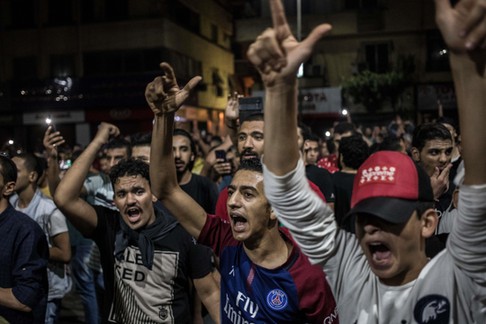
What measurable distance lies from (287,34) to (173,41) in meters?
27.3

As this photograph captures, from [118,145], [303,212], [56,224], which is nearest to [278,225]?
[303,212]

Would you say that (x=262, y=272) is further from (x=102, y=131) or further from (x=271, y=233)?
(x=102, y=131)

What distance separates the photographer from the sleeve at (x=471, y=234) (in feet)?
5.89

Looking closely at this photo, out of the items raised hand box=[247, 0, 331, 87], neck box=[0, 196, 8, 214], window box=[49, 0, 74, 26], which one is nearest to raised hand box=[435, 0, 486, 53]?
raised hand box=[247, 0, 331, 87]

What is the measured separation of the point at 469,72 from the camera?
70.4 inches

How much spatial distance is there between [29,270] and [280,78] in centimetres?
247

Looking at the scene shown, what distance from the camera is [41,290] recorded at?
12.5ft

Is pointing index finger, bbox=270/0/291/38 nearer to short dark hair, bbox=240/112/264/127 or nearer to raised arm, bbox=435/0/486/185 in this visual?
raised arm, bbox=435/0/486/185

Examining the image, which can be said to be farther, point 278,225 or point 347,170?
point 347,170

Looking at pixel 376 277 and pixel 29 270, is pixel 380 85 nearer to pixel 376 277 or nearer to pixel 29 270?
pixel 29 270

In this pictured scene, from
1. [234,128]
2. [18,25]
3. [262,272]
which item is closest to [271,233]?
[262,272]

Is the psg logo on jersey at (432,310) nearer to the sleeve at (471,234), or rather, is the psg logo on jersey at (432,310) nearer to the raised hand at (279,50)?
the sleeve at (471,234)

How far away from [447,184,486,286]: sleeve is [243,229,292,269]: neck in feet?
3.76

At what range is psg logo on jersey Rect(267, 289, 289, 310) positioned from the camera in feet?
9.07
